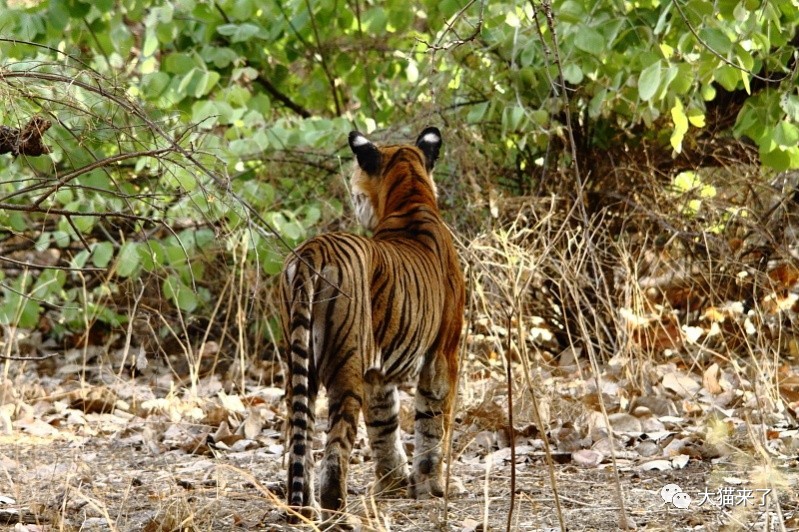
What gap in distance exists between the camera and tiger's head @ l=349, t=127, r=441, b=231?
5473 millimetres

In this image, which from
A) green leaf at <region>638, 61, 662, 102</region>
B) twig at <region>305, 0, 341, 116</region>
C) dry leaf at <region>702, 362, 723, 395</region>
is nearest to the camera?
green leaf at <region>638, 61, 662, 102</region>

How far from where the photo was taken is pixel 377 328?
176 inches

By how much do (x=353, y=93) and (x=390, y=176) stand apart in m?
4.02

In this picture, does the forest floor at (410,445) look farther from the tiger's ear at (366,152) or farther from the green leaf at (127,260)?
the tiger's ear at (366,152)

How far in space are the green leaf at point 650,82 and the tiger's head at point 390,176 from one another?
1109mm

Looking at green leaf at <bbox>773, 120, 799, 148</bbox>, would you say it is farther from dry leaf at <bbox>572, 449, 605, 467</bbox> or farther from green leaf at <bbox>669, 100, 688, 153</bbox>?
dry leaf at <bbox>572, 449, 605, 467</bbox>

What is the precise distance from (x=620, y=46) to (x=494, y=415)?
220 centimetres

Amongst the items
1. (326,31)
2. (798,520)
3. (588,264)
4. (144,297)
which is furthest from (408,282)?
(326,31)

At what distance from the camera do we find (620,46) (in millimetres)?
6223

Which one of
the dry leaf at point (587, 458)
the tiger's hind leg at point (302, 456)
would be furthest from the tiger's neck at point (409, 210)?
the tiger's hind leg at point (302, 456)

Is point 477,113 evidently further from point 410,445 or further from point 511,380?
point 511,380

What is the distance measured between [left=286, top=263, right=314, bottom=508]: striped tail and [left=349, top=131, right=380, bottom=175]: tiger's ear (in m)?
1.53

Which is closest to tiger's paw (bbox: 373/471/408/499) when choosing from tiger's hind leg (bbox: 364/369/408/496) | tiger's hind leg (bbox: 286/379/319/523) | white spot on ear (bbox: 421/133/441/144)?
tiger's hind leg (bbox: 364/369/408/496)

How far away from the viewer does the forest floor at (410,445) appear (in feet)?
12.9
